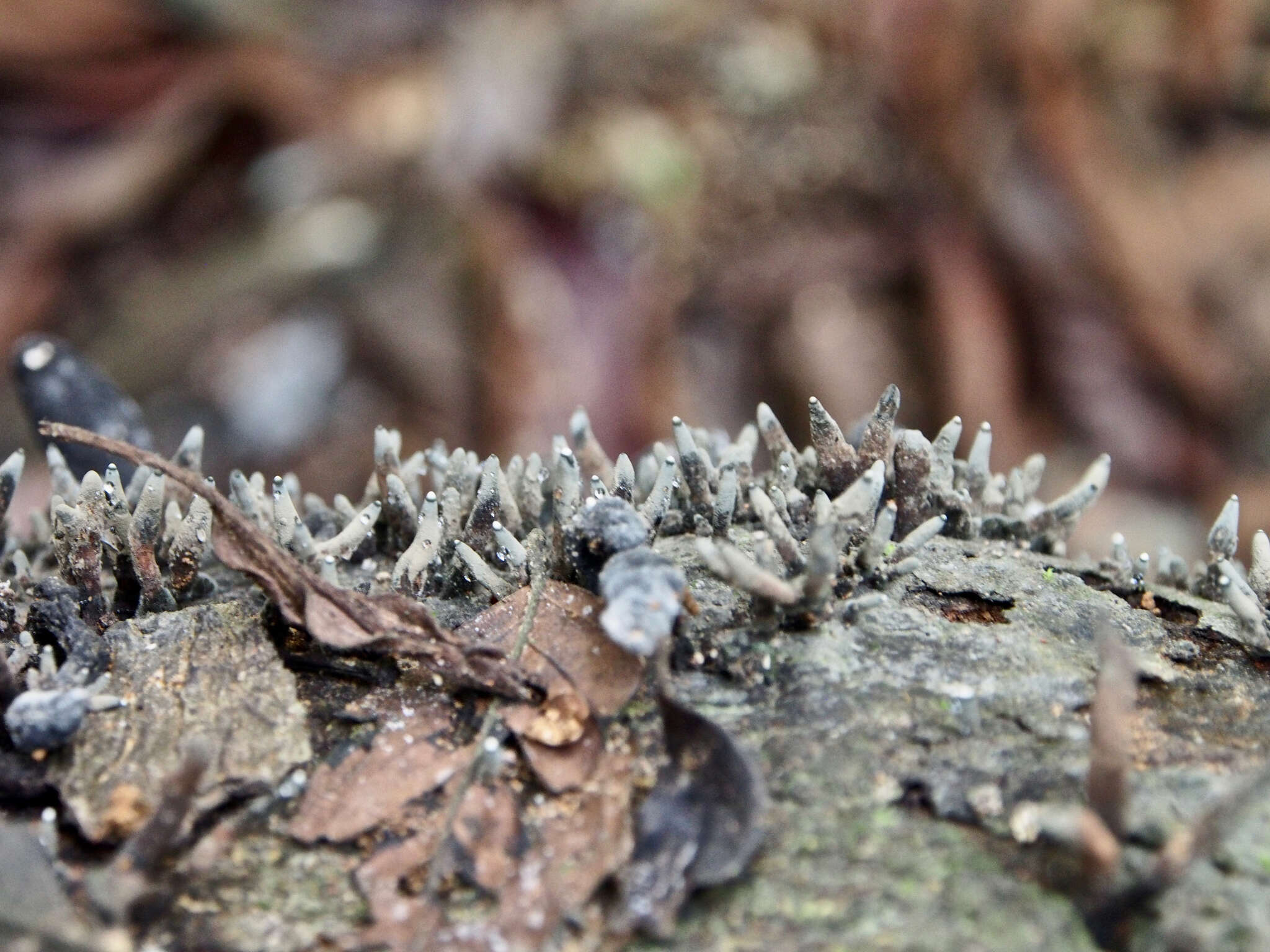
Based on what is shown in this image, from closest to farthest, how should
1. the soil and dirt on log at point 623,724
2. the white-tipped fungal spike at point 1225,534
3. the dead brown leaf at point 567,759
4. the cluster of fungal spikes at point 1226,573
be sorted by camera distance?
1. the soil and dirt on log at point 623,724
2. the dead brown leaf at point 567,759
3. the cluster of fungal spikes at point 1226,573
4. the white-tipped fungal spike at point 1225,534

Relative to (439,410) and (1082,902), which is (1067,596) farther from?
(439,410)

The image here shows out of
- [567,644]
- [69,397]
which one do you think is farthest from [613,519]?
[69,397]

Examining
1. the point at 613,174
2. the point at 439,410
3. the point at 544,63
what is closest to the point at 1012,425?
the point at 613,174

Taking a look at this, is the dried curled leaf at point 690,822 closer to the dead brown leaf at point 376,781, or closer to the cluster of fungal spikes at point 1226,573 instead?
the dead brown leaf at point 376,781

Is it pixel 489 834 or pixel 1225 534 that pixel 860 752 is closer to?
pixel 489 834

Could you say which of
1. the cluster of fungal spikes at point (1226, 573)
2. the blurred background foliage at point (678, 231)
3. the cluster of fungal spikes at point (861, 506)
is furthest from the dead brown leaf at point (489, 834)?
the blurred background foliage at point (678, 231)
